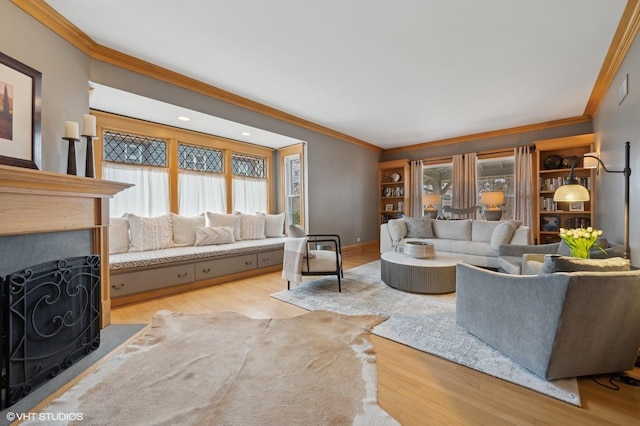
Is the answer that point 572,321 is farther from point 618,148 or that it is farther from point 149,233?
point 149,233

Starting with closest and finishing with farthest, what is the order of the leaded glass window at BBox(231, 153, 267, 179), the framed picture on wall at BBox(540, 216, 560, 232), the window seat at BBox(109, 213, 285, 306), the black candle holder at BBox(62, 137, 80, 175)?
1. the black candle holder at BBox(62, 137, 80, 175)
2. the window seat at BBox(109, 213, 285, 306)
3. the framed picture on wall at BBox(540, 216, 560, 232)
4. the leaded glass window at BBox(231, 153, 267, 179)

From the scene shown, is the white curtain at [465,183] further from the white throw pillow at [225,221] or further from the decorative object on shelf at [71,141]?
the decorative object on shelf at [71,141]

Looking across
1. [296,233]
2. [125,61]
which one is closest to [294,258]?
[296,233]

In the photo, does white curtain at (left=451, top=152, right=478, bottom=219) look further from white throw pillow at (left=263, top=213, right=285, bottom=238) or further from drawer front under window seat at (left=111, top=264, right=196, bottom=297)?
drawer front under window seat at (left=111, top=264, right=196, bottom=297)

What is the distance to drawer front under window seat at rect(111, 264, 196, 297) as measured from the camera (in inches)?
115

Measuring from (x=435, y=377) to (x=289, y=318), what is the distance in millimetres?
1368

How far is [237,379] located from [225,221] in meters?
3.22

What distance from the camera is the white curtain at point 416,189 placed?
6523mm

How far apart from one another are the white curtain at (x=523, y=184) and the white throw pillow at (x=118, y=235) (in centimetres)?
680

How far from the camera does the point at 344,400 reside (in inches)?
57.1

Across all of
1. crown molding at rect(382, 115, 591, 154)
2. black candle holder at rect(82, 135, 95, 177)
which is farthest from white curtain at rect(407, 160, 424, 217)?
black candle holder at rect(82, 135, 95, 177)

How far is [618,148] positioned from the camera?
280 centimetres

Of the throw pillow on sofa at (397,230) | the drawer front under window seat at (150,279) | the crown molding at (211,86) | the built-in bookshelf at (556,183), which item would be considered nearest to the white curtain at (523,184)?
the built-in bookshelf at (556,183)

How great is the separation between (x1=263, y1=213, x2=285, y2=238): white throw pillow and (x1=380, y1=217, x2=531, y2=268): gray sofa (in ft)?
6.92
